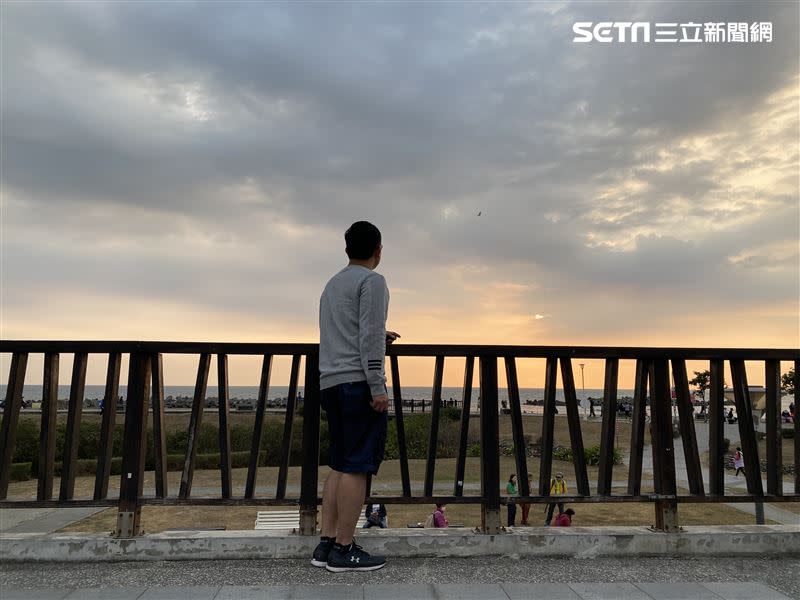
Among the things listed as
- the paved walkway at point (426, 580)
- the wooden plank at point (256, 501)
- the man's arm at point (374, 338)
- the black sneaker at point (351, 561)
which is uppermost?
the man's arm at point (374, 338)

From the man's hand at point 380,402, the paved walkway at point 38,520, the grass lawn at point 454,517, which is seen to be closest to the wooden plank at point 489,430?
the man's hand at point 380,402

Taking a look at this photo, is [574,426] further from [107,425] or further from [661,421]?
[107,425]

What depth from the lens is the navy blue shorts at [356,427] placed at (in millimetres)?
3266

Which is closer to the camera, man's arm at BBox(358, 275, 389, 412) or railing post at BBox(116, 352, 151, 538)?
man's arm at BBox(358, 275, 389, 412)

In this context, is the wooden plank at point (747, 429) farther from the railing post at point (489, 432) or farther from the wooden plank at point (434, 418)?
the wooden plank at point (434, 418)

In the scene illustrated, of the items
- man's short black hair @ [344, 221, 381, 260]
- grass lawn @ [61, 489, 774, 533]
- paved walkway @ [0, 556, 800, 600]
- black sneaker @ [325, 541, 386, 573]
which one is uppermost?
man's short black hair @ [344, 221, 381, 260]

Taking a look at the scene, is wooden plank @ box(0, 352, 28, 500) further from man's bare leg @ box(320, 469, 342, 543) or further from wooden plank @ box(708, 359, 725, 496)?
wooden plank @ box(708, 359, 725, 496)

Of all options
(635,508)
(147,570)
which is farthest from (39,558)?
(635,508)

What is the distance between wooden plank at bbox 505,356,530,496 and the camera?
379 centimetres

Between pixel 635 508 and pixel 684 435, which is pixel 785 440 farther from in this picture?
pixel 684 435

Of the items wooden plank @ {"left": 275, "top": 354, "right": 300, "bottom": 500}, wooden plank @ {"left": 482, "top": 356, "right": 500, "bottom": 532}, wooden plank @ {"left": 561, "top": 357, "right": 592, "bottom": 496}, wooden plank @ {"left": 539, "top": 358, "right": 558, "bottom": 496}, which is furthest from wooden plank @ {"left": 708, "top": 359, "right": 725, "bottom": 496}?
wooden plank @ {"left": 275, "top": 354, "right": 300, "bottom": 500}

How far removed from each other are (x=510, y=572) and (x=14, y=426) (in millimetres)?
3115

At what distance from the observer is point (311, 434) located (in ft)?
12.1

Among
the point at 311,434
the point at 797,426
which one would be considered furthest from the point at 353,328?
the point at 797,426
